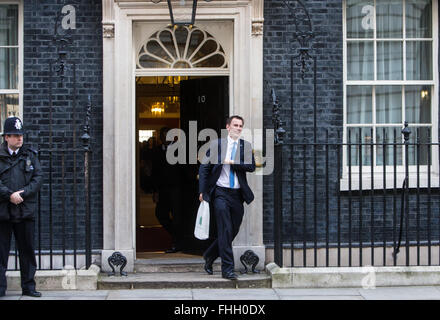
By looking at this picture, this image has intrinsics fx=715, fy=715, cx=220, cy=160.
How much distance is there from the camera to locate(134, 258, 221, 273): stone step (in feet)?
29.4

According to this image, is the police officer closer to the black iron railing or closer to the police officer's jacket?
the police officer's jacket

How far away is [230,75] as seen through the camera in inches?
364

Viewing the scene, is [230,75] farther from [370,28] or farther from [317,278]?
[317,278]

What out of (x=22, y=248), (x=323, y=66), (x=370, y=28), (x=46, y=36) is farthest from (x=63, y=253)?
(x=370, y=28)

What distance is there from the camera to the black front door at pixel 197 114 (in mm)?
9445

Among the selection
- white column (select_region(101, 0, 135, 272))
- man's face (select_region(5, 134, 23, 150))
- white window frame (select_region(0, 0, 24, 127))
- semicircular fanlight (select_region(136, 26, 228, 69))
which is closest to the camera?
Answer: man's face (select_region(5, 134, 23, 150))

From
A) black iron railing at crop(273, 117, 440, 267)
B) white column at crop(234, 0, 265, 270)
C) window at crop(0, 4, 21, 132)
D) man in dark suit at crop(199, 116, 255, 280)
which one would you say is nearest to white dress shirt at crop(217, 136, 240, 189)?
man in dark suit at crop(199, 116, 255, 280)

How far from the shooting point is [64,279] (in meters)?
8.05

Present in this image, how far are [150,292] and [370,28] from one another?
455 centimetres

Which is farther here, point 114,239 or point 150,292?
point 114,239

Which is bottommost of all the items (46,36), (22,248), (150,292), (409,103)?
(150,292)

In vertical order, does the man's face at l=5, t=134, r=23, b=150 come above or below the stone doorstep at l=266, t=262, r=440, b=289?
above

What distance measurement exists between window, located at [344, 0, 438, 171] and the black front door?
1.66 metres

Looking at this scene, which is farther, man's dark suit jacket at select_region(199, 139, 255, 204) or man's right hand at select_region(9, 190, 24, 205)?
man's dark suit jacket at select_region(199, 139, 255, 204)
